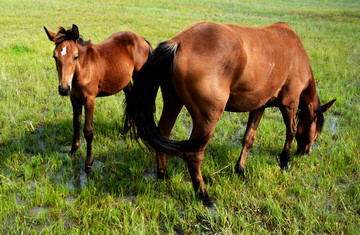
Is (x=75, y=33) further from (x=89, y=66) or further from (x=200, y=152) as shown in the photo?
(x=200, y=152)

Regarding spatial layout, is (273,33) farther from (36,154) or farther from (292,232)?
(36,154)

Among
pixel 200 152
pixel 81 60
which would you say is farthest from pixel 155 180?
pixel 81 60

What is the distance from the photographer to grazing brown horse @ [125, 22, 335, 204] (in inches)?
96.4

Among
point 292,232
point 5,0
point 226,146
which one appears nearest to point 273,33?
point 226,146

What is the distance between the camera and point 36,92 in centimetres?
558

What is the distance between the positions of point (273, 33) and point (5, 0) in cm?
2157

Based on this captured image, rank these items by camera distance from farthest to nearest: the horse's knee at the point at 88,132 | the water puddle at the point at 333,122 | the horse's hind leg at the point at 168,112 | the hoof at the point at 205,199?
1. the water puddle at the point at 333,122
2. the horse's knee at the point at 88,132
3. the hoof at the point at 205,199
4. the horse's hind leg at the point at 168,112

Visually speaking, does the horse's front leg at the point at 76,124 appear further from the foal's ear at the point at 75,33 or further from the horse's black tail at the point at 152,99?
the horse's black tail at the point at 152,99

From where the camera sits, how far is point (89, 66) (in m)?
3.61

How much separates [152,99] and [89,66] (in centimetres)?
137

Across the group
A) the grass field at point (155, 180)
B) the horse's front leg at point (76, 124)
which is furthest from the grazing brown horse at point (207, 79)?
the horse's front leg at point (76, 124)

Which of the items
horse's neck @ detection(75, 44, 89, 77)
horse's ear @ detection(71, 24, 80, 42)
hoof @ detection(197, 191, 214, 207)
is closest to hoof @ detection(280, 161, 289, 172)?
hoof @ detection(197, 191, 214, 207)

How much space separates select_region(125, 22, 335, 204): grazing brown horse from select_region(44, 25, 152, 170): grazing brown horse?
3.14ft

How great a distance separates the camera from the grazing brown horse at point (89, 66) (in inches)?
121
